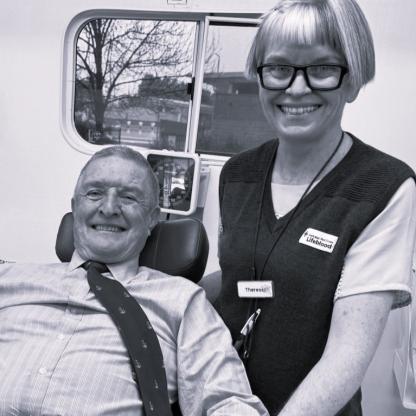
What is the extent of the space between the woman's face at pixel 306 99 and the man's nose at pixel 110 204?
2.25 ft

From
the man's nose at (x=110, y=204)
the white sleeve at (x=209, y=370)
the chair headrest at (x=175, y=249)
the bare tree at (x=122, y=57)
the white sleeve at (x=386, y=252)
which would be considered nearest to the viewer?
the white sleeve at (x=386, y=252)

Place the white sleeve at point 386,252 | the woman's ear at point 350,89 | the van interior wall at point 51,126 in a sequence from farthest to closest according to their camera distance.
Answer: the van interior wall at point 51,126 < the woman's ear at point 350,89 < the white sleeve at point 386,252

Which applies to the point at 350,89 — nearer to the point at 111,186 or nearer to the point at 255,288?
the point at 255,288

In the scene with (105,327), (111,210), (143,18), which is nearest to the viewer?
(105,327)

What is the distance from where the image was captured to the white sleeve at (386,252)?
99cm

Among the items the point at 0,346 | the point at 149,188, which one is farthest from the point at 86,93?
the point at 0,346

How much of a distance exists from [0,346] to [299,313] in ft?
3.06

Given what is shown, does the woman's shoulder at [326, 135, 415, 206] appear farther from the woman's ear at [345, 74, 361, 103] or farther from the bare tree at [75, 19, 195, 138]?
the bare tree at [75, 19, 195, 138]

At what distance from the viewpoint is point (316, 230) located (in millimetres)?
1102

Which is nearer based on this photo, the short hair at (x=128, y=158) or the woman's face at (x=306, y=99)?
the woman's face at (x=306, y=99)

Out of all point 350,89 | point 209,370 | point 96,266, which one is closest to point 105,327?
point 96,266

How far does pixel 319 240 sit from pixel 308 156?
231 mm

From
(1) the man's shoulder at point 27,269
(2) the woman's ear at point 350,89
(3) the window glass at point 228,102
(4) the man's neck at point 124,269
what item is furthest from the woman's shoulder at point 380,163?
(3) the window glass at point 228,102

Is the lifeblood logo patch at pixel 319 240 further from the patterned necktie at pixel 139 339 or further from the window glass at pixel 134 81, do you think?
the window glass at pixel 134 81
